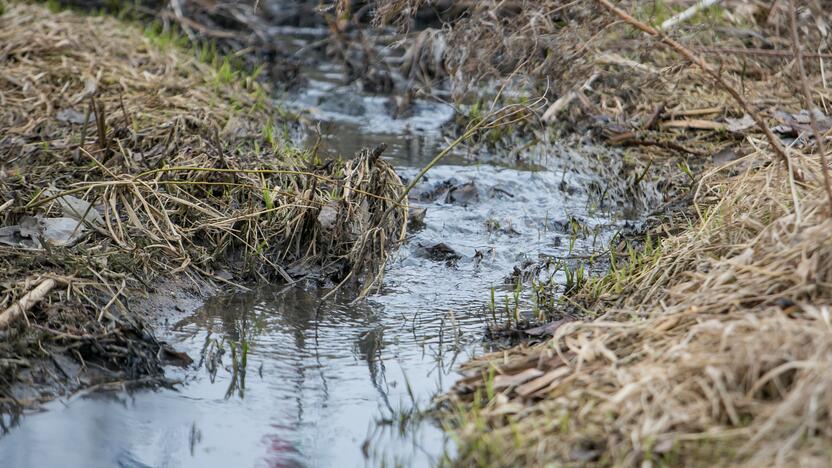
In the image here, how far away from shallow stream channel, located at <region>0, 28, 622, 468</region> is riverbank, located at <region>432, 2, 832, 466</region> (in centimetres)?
28

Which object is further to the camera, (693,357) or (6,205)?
(6,205)

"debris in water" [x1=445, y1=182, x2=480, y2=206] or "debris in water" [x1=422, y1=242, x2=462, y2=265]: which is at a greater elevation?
"debris in water" [x1=445, y1=182, x2=480, y2=206]

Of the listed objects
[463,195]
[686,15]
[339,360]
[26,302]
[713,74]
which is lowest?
[339,360]

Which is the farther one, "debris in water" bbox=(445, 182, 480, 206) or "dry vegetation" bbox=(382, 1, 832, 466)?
"debris in water" bbox=(445, 182, 480, 206)

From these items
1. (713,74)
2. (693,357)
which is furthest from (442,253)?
(693,357)

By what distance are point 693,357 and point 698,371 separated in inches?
2.1

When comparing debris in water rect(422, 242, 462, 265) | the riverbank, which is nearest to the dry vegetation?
the riverbank

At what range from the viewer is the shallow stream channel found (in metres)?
2.93

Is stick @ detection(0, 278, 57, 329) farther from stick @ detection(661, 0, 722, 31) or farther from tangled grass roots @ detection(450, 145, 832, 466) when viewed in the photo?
stick @ detection(661, 0, 722, 31)

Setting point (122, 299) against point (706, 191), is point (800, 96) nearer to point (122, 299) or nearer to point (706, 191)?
point (706, 191)

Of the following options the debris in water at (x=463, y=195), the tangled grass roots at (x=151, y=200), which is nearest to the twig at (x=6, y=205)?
the tangled grass roots at (x=151, y=200)

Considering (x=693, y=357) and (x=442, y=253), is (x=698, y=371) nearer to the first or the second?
(x=693, y=357)

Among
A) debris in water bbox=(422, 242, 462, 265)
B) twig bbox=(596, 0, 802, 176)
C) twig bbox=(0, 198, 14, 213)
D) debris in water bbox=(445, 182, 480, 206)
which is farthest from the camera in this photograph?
debris in water bbox=(445, 182, 480, 206)

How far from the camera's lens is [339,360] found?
354 centimetres
